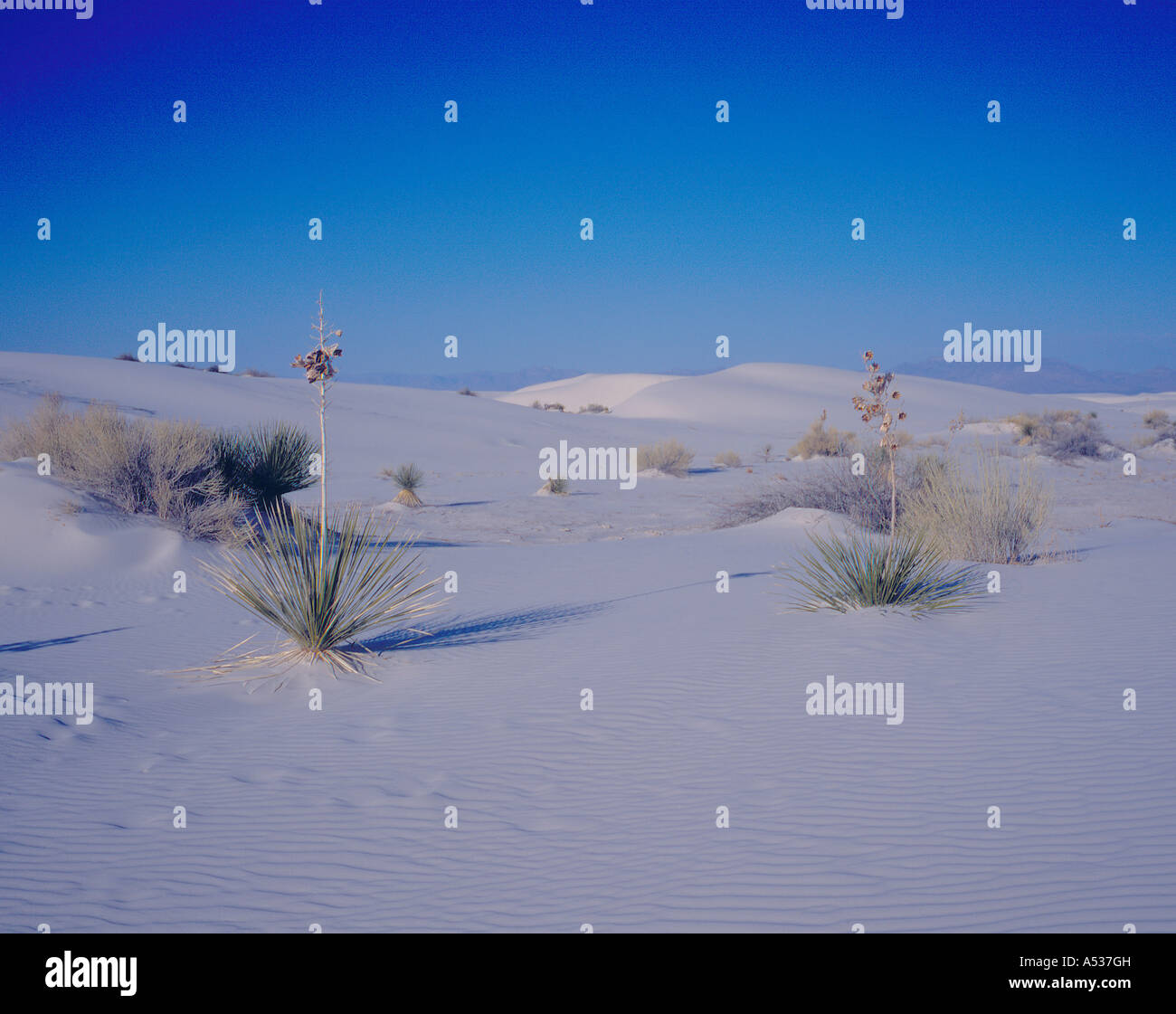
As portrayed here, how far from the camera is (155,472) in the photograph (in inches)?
521

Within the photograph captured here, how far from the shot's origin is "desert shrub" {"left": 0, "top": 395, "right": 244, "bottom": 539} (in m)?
13.0

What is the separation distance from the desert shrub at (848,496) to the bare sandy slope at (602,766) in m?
3.93

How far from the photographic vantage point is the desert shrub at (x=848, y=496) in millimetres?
15078

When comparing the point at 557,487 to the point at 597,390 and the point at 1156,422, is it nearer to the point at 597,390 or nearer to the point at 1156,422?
the point at 1156,422

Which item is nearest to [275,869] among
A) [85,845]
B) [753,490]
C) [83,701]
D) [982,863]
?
[85,845]

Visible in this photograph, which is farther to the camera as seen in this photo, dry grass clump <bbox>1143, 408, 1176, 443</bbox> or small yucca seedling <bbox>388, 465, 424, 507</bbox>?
dry grass clump <bbox>1143, 408, 1176, 443</bbox>

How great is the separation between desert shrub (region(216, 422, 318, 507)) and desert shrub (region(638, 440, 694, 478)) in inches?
606

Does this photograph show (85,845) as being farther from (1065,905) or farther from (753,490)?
(753,490)

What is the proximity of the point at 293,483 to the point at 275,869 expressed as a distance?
12.3 m

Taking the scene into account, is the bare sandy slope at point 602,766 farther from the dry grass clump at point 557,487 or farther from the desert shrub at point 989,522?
the dry grass clump at point 557,487

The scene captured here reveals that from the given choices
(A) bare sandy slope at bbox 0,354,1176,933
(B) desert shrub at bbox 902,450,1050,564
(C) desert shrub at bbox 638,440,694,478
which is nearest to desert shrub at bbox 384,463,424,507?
(C) desert shrub at bbox 638,440,694,478

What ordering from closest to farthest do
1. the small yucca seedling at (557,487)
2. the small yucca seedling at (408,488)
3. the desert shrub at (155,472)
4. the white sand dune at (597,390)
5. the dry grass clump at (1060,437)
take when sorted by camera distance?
the desert shrub at (155,472) → the small yucca seedling at (408,488) → the small yucca seedling at (557,487) → the dry grass clump at (1060,437) → the white sand dune at (597,390)

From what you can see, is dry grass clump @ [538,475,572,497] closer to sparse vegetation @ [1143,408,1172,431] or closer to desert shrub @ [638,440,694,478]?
desert shrub @ [638,440,694,478]

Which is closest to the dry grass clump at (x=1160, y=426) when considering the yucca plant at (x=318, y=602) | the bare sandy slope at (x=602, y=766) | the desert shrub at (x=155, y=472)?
the bare sandy slope at (x=602, y=766)
